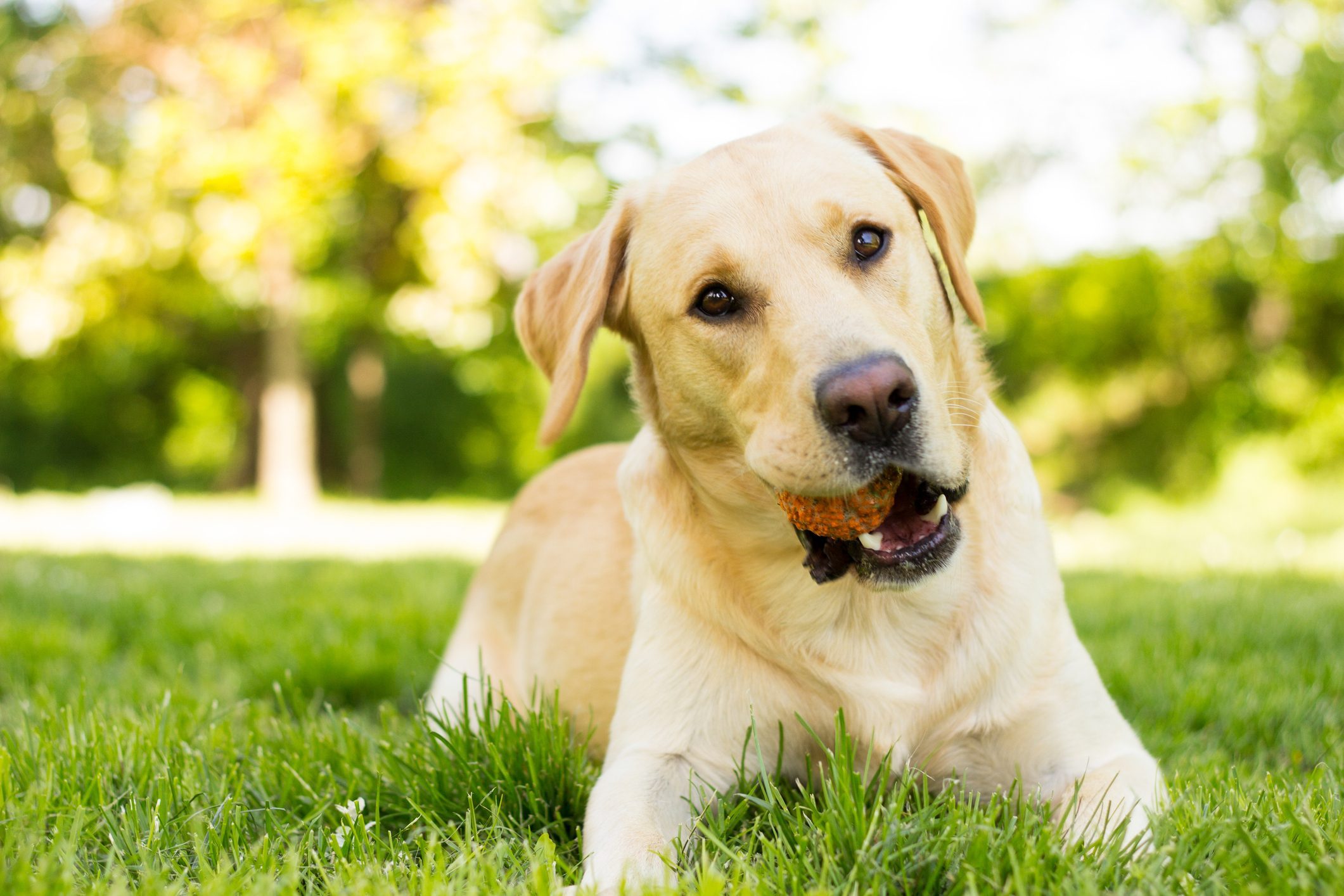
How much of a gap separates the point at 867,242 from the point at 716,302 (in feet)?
1.23

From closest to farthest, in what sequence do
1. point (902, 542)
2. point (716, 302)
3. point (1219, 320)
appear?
point (902, 542) < point (716, 302) < point (1219, 320)

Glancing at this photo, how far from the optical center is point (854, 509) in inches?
83.0

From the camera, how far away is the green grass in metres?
1.68

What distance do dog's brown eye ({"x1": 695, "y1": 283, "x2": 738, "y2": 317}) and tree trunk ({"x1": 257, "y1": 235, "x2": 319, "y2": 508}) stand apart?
12.4m

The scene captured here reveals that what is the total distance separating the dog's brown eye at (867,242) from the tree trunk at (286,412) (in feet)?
41.1

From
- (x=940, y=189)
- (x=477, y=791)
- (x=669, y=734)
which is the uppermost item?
(x=940, y=189)

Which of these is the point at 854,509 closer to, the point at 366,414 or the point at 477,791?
the point at 477,791

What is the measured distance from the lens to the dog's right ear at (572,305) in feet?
8.25

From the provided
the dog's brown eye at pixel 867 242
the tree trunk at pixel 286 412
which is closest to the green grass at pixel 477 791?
the dog's brown eye at pixel 867 242

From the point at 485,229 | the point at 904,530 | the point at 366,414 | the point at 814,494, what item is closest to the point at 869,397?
the point at 814,494

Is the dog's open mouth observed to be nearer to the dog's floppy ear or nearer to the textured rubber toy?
the textured rubber toy

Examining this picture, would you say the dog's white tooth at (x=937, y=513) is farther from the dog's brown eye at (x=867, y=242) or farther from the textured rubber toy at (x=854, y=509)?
the dog's brown eye at (x=867, y=242)

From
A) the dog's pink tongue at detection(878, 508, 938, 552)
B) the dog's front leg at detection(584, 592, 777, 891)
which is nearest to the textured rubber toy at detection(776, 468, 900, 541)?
the dog's pink tongue at detection(878, 508, 938, 552)

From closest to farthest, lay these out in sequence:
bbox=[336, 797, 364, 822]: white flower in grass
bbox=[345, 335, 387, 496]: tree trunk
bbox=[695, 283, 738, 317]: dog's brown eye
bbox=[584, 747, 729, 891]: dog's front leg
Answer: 1. bbox=[584, 747, 729, 891]: dog's front leg
2. bbox=[336, 797, 364, 822]: white flower in grass
3. bbox=[695, 283, 738, 317]: dog's brown eye
4. bbox=[345, 335, 387, 496]: tree trunk
